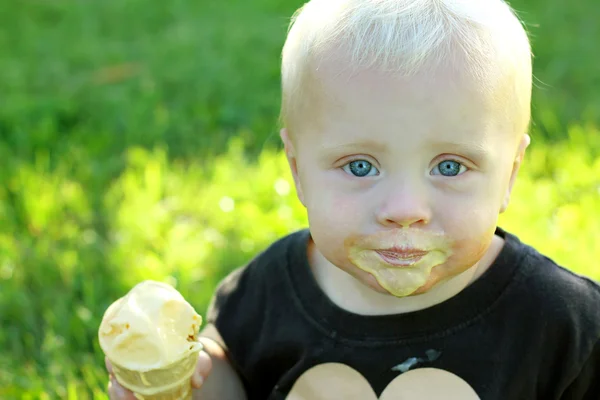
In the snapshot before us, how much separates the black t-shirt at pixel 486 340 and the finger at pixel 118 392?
1.15 ft

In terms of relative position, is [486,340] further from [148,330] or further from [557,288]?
[148,330]

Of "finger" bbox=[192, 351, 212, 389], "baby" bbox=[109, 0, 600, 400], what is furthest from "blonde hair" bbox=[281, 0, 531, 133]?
"finger" bbox=[192, 351, 212, 389]

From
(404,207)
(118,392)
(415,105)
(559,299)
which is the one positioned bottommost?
(118,392)

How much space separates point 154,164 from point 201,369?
59.6 inches

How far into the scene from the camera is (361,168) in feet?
5.13

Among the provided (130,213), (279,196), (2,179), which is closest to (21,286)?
(130,213)

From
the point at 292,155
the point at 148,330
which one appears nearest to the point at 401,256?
the point at 292,155

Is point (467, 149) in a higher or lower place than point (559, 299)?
higher

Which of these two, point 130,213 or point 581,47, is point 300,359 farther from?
point 581,47

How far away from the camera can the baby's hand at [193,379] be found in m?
1.80

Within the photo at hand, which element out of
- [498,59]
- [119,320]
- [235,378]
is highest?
[498,59]

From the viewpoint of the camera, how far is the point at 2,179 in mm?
3174

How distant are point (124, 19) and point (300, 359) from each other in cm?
341

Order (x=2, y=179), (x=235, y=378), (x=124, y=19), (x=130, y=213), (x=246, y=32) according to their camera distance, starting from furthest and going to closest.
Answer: (x=124, y=19)
(x=246, y=32)
(x=2, y=179)
(x=130, y=213)
(x=235, y=378)
